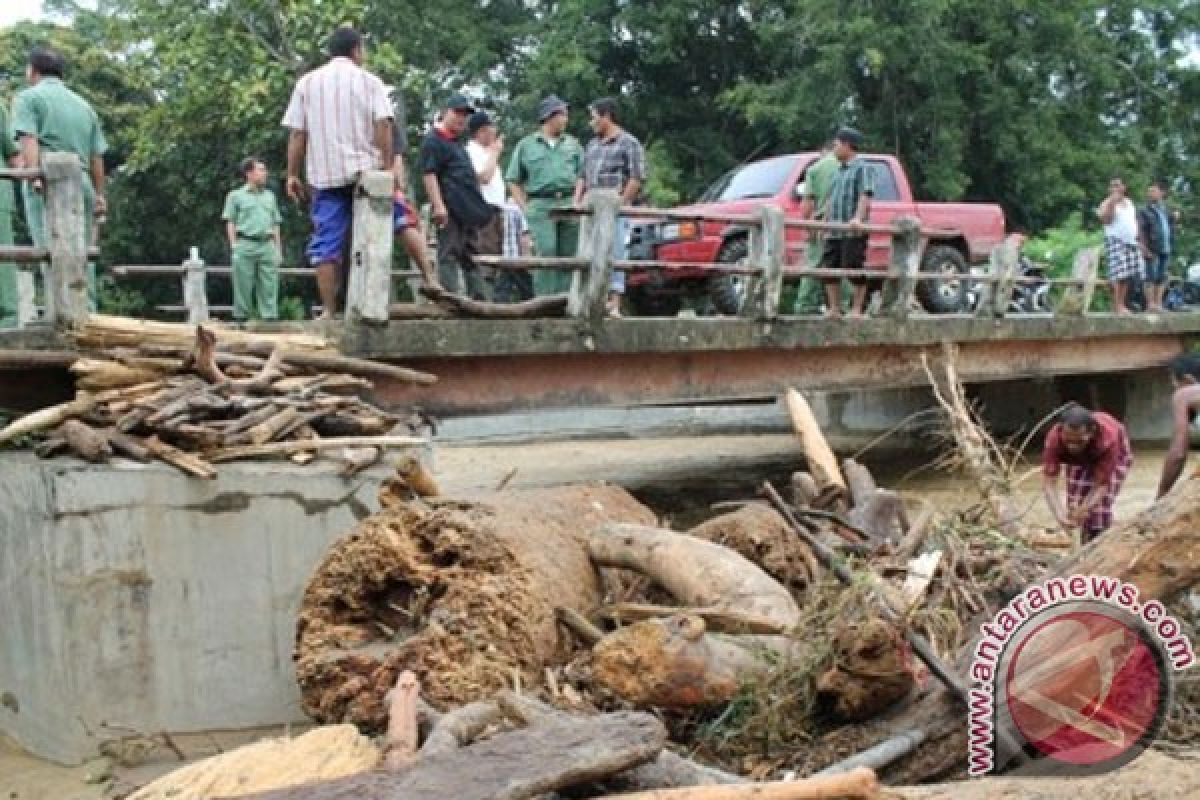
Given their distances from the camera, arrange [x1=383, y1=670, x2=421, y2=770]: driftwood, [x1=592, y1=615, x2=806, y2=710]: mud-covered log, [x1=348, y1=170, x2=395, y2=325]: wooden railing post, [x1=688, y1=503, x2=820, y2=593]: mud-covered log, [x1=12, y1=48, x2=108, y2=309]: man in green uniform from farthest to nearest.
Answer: [x1=12, y1=48, x2=108, y2=309]: man in green uniform
[x1=348, y1=170, x2=395, y2=325]: wooden railing post
[x1=688, y1=503, x2=820, y2=593]: mud-covered log
[x1=592, y1=615, x2=806, y2=710]: mud-covered log
[x1=383, y1=670, x2=421, y2=770]: driftwood

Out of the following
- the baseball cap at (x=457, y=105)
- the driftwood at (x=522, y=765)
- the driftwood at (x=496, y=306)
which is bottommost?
the driftwood at (x=522, y=765)

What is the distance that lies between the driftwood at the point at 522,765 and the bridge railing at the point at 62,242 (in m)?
3.85

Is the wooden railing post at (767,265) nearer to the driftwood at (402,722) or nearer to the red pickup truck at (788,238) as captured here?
the red pickup truck at (788,238)

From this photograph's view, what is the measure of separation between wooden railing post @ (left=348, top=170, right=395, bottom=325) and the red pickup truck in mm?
4987

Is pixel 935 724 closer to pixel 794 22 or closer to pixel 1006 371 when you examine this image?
pixel 1006 371

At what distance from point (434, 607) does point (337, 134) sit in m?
3.30

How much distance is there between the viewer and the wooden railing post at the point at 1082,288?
14.0m

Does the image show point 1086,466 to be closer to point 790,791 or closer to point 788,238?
point 790,791

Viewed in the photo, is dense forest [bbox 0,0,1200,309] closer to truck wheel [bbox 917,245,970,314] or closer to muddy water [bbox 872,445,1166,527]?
muddy water [bbox 872,445,1166,527]

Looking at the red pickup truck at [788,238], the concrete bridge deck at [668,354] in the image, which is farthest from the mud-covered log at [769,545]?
the red pickup truck at [788,238]

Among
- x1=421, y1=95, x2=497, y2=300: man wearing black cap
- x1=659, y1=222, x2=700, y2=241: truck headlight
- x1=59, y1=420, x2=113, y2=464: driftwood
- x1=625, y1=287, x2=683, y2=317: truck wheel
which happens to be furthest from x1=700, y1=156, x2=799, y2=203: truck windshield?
x1=59, y1=420, x2=113, y2=464: driftwood

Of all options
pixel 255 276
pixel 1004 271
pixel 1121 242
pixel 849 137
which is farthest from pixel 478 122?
pixel 1121 242

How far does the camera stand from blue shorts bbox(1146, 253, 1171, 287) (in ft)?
49.7

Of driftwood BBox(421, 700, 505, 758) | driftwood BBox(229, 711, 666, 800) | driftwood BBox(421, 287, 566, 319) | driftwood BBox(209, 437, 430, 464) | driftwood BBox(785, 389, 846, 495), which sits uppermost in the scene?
driftwood BBox(421, 287, 566, 319)
